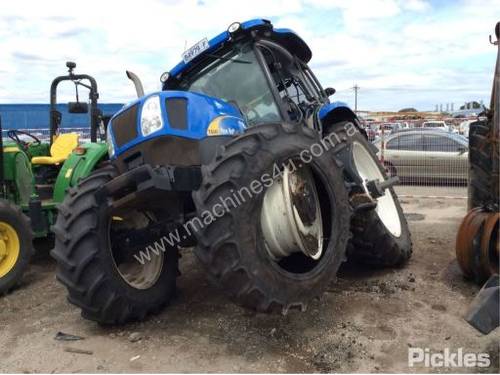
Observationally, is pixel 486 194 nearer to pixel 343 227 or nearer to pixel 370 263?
pixel 370 263

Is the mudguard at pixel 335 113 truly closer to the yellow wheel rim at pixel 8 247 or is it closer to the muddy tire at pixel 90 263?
the muddy tire at pixel 90 263

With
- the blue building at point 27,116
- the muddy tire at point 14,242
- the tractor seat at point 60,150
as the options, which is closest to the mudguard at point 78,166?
the tractor seat at point 60,150

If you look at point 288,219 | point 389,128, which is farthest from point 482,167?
point 389,128

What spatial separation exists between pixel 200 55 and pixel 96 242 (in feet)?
6.45

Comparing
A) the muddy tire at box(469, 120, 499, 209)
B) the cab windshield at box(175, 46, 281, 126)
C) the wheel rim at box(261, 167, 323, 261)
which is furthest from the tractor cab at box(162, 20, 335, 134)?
the muddy tire at box(469, 120, 499, 209)

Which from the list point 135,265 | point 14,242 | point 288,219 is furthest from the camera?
point 14,242

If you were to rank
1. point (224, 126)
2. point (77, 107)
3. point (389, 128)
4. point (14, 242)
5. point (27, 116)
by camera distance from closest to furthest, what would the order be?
point (224, 126) → point (14, 242) → point (77, 107) → point (389, 128) → point (27, 116)

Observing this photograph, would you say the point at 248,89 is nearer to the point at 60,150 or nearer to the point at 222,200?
the point at 222,200

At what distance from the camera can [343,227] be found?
3.72 meters

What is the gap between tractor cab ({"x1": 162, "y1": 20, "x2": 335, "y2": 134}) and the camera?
4.50 metres

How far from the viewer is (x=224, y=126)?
13.0 ft

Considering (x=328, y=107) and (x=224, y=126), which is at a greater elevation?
(x=328, y=107)

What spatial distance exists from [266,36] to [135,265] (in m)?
2.33

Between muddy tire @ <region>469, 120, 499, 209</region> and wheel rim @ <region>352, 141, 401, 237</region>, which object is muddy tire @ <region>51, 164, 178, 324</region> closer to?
wheel rim @ <region>352, 141, 401, 237</region>
